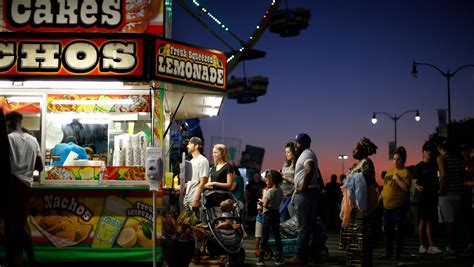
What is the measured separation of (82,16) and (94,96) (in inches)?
54.5

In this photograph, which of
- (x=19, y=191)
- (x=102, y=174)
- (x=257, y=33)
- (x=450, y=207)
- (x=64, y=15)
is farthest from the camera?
(x=257, y=33)

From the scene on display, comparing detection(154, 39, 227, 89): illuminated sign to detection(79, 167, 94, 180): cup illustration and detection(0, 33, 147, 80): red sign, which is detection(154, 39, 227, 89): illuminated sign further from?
detection(79, 167, 94, 180): cup illustration

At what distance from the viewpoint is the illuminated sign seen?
9.48 metres

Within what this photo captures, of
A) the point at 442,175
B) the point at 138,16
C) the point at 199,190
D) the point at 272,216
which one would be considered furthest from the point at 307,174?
the point at 138,16

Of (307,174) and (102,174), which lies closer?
(102,174)

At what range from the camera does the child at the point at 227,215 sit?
9922 mm

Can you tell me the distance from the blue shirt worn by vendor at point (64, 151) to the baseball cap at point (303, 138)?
3642mm

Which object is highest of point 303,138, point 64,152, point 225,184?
point 303,138

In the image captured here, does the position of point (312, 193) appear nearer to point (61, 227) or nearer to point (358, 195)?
point (358, 195)

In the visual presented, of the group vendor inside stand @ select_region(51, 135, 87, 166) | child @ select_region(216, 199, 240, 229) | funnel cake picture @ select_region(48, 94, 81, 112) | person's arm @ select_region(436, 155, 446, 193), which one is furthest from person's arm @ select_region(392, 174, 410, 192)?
funnel cake picture @ select_region(48, 94, 81, 112)

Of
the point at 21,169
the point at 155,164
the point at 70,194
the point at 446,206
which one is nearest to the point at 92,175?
the point at 70,194

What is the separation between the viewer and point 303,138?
10594mm

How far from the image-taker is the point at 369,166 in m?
8.98

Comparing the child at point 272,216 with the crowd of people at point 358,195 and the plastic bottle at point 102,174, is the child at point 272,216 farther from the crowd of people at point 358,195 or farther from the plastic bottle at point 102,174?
the plastic bottle at point 102,174
